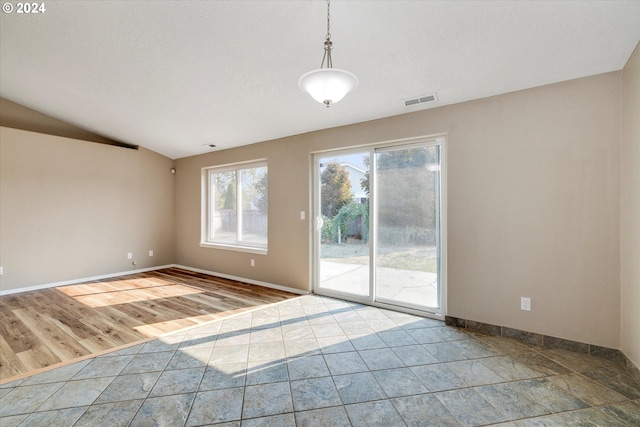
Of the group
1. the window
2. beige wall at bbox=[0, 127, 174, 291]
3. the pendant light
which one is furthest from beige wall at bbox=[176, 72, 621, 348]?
beige wall at bbox=[0, 127, 174, 291]

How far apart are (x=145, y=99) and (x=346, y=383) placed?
167 inches

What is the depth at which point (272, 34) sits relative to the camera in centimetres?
239

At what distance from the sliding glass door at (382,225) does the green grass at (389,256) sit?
1 centimetres

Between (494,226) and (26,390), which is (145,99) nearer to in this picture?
(26,390)

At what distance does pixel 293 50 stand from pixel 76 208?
4.98m

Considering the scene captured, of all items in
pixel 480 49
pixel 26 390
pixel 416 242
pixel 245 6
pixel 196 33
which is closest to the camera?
pixel 26 390

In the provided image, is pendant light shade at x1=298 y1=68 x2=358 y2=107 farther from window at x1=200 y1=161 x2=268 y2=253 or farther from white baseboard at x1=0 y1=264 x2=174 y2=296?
white baseboard at x1=0 y1=264 x2=174 y2=296

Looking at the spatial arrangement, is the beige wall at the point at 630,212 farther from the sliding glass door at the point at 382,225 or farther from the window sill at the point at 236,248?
the window sill at the point at 236,248

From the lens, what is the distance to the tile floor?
5.65 feet

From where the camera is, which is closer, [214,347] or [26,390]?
[26,390]

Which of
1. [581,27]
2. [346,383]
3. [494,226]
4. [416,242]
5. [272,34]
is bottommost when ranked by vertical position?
[346,383]

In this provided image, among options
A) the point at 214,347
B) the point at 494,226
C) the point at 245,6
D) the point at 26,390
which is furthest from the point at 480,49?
the point at 26,390

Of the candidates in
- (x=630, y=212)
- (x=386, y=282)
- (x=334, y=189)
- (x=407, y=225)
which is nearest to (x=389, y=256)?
(x=386, y=282)

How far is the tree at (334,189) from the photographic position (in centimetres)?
402
